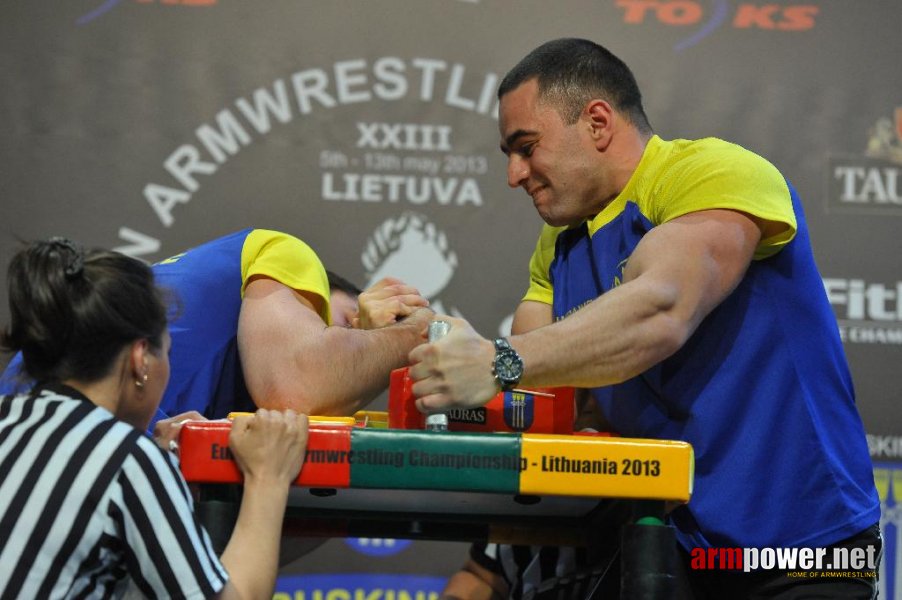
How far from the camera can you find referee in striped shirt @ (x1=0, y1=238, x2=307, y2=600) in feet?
4.19

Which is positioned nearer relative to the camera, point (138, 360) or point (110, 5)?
point (138, 360)

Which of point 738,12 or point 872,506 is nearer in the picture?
point 872,506

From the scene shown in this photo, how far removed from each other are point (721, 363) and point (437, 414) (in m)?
0.47

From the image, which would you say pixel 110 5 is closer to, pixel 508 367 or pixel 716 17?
pixel 716 17

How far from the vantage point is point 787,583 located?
5.43ft

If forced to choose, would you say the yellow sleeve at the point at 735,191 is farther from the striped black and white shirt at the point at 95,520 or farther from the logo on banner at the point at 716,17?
the logo on banner at the point at 716,17

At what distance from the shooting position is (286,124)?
10.1ft

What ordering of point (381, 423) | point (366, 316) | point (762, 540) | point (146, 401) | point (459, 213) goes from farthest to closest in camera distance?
1. point (459, 213)
2. point (366, 316)
3. point (381, 423)
4. point (762, 540)
5. point (146, 401)

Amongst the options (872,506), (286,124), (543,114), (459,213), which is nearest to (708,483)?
(872,506)

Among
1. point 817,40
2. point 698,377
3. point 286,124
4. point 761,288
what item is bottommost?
point 698,377

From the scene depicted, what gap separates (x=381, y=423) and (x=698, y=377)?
1.74 ft

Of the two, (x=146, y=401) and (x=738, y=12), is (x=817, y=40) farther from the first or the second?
(x=146, y=401)

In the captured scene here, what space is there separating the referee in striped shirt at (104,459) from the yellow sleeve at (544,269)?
90cm

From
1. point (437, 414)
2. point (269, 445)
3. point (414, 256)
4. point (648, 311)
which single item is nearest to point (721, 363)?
point (648, 311)
